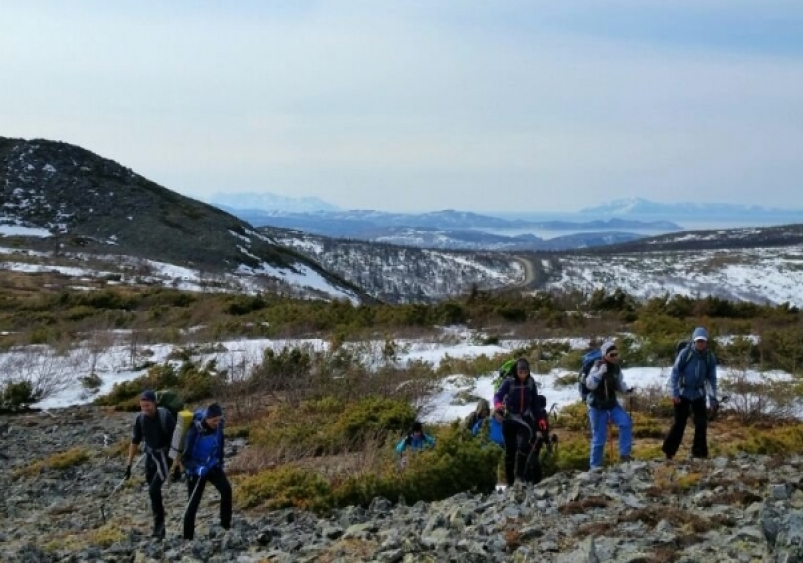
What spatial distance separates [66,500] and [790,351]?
1469 centimetres

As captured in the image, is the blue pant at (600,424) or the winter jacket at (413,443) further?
the winter jacket at (413,443)

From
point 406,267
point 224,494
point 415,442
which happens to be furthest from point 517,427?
point 406,267

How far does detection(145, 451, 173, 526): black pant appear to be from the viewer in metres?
8.39

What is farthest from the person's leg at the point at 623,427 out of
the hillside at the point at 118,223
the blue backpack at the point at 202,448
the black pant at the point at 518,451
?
the hillside at the point at 118,223

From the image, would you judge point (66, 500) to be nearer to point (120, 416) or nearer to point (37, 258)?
point (120, 416)

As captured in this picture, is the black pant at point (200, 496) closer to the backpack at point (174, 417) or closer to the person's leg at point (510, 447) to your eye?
the backpack at point (174, 417)

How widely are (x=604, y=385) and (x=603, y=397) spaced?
0.46 ft

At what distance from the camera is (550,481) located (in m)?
8.38

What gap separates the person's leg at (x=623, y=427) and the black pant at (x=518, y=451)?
3.35 ft

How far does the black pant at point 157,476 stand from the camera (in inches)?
330

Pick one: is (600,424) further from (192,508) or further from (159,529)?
(159,529)

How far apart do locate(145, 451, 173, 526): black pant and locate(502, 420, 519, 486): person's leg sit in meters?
3.82

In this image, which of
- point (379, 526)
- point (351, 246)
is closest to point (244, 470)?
point (379, 526)

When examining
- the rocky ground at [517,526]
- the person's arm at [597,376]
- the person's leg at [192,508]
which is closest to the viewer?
the rocky ground at [517,526]
